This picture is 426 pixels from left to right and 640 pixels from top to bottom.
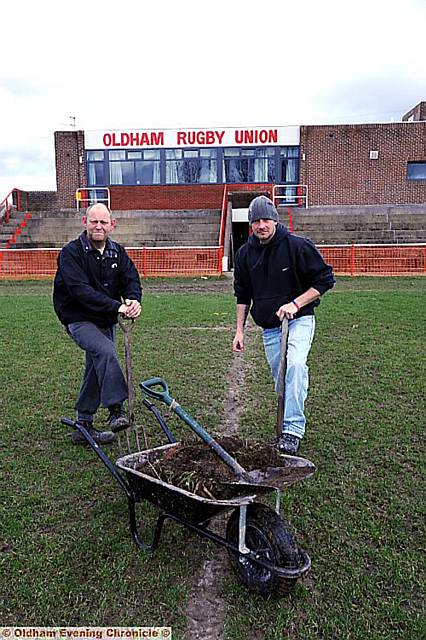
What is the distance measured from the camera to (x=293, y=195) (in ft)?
105

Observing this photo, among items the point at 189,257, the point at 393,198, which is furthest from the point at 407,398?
the point at 393,198

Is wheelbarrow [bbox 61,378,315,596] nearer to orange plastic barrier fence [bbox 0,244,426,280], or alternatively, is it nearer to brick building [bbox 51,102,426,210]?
orange plastic barrier fence [bbox 0,244,426,280]

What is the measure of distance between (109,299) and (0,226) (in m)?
23.8

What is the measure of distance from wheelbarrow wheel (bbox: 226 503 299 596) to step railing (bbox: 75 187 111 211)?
30.4 m

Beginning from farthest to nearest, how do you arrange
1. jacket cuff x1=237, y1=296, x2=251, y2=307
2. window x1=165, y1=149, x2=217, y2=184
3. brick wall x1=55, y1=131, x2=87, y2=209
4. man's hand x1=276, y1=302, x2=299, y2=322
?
brick wall x1=55, y1=131, x2=87, y2=209, window x1=165, y1=149, x2=217, y2=184, jacket cuff x1=237, y1=296, x2=251, y2=307, man's hand x1=276, y1=302, x2=299, y2=322

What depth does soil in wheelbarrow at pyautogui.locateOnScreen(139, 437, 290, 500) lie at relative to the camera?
3145 mm

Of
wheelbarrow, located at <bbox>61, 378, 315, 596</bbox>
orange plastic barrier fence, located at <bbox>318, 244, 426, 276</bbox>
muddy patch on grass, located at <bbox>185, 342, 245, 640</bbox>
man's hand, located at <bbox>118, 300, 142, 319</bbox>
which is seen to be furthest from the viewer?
orange plastic barrier fence, located at <bbox>318, 244, 426, 276</bbox>

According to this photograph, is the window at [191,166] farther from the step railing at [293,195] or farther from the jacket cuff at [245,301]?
the jacket cuff at [245,301]

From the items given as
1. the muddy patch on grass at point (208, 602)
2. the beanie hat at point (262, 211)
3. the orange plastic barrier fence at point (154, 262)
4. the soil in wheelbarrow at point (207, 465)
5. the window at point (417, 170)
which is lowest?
the muddy patch on grass at point (208, 602)

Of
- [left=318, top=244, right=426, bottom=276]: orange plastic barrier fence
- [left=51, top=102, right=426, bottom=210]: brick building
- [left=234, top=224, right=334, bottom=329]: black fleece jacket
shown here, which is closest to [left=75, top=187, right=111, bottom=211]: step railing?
[left=51, top=102, right=426, bottom=210]: brick building

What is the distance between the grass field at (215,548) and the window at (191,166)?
960 inches

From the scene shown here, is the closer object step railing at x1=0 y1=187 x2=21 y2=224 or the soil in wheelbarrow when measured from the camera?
the soil in wheelbarrow

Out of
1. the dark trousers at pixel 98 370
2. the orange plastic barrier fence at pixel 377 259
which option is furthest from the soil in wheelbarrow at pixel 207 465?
the orange plastic barrier fence at pixel 377 259

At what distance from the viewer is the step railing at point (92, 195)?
3241 centimetres
